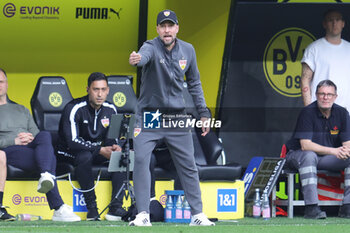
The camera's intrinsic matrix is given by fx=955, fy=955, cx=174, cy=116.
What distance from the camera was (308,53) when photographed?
9.41 m

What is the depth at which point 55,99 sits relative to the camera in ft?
30.6

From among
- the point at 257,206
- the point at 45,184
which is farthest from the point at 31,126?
the point at 257,206

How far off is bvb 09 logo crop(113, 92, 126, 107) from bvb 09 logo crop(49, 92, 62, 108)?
1.79 feet

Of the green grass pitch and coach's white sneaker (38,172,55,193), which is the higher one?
coach's white sneaker (38,172,55,193)

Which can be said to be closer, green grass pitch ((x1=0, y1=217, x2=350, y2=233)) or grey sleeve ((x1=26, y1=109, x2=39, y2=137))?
green grass pitch ((x1=0, y1=217, x2=350, y2=233))

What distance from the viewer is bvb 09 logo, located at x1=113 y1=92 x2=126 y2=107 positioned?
373 inches

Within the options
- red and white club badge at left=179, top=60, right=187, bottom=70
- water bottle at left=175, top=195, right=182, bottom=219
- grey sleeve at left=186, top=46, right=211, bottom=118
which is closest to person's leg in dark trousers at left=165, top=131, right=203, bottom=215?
grey sleeve at left=186, top=46, right=211, bottom=118

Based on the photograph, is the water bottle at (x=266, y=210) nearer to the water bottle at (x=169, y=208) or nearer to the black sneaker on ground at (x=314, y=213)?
the black sneaker on ground at (x=314, y=213)

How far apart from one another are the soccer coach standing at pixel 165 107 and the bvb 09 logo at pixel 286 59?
2691 millimetres

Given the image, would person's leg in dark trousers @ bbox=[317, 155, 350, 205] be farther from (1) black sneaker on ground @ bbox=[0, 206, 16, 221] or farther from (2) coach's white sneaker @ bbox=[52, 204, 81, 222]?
(1) black sneaker on ground @ bbox=[0, 206, 16, 221]

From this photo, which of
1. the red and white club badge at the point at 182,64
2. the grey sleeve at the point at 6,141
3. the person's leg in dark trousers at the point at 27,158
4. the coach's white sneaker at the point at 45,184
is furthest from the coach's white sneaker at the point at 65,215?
the red and white club badge at the point at 182,64

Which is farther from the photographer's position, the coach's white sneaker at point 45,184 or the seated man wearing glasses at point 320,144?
the seated man wearing glasses at point 320,144

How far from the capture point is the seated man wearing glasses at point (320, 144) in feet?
28.6

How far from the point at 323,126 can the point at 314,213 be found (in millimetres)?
888
